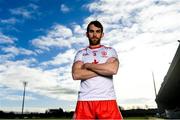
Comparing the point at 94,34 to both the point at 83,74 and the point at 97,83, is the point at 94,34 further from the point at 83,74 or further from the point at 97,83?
the point at 97,83

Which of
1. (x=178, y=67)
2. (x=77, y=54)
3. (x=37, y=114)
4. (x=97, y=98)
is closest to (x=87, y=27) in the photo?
(x=77, y=54)

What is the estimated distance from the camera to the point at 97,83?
3805 millimetres

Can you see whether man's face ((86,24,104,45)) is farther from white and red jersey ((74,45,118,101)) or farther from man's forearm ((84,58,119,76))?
man's forearm ((84,58,119,76))

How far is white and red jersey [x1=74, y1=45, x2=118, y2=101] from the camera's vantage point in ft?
12.3

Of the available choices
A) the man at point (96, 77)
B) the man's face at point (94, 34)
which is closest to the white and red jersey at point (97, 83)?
the man at point (96, 77)

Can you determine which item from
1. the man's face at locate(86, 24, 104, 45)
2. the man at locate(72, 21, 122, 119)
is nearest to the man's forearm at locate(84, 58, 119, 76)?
the man at locate(72, 21, 122, 119)

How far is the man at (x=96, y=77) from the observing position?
3.70 metres

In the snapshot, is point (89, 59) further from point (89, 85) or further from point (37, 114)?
point (37, 114)

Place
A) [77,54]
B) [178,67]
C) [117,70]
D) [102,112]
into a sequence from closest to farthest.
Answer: [102,112]
[117,70]
[77,54]
[178,67]

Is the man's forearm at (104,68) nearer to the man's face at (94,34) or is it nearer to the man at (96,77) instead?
the man at (96,77)

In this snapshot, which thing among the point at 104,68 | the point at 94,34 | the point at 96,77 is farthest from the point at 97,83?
the point at 94,34

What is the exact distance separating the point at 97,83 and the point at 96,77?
0.10 m

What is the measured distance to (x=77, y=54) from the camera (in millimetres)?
4219

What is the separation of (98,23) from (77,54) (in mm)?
547
